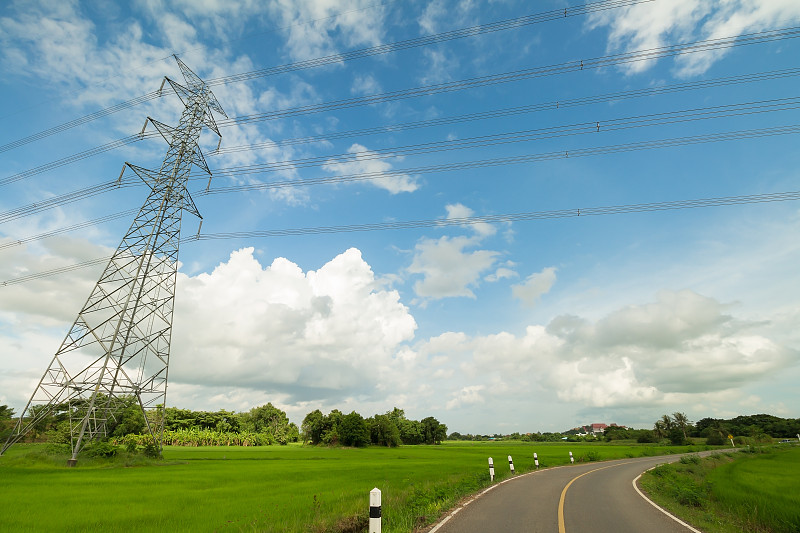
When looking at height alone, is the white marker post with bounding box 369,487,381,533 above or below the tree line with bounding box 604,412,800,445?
above

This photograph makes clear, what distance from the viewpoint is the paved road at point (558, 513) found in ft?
32.3

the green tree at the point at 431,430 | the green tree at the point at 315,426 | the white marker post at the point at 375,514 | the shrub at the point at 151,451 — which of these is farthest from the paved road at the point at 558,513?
the green tree at the point at 431,430

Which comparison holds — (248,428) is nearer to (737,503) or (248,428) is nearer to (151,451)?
(151,451)

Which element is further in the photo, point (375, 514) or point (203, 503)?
point (203, 503)

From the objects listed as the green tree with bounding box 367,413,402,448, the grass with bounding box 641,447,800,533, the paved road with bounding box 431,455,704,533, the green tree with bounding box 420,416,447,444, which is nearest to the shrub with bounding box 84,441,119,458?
the paved road with bounding box 431,455,704,533

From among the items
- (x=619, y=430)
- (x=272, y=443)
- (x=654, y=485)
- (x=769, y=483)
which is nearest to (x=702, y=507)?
(x=654, y=485)

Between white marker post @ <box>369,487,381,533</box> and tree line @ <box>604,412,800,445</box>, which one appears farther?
tree line @ <box>604,412,800,445</box>

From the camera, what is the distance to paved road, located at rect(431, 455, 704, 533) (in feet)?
32.3

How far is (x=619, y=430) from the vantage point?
5271 inches

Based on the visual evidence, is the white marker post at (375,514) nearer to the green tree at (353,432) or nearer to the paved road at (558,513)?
the paved road at (558,513)

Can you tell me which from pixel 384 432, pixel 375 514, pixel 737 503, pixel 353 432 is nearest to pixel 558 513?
pixel 375 514

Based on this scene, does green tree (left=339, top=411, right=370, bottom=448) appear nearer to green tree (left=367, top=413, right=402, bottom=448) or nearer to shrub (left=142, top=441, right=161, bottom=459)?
green tree (left=367, top=413, right=402, bottom=448)

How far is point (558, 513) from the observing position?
1165 cm

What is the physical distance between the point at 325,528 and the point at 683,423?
490ft
